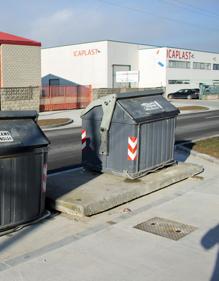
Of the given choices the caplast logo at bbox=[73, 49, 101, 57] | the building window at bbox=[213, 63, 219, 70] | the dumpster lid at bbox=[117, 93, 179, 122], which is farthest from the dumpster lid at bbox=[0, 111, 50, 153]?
the building window at bbox=[213, 63, 219, 70]

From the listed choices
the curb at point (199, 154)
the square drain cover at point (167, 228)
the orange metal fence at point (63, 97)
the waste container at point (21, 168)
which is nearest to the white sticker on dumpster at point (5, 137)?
the waste container at point (21, 168)

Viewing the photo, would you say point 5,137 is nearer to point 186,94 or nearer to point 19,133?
point 19,133

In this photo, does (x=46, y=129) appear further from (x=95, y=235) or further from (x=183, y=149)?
(x=95, y=235)

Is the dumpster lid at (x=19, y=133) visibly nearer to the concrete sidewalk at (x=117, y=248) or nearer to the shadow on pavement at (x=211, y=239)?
the concrete sidewalk at (x=117, y=248)

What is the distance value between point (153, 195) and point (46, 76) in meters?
54.5

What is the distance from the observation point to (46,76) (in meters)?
60.4

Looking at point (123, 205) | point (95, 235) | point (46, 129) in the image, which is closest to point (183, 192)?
point (123, 205)

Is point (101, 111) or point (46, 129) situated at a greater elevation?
point (101, 111)

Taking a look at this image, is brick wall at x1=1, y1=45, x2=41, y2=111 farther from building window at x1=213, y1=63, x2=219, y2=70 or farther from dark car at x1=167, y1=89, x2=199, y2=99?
building window at x1=213, y1=63, x2=219, y2=70

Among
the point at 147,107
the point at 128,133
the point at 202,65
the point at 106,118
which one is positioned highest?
the point at 202,65

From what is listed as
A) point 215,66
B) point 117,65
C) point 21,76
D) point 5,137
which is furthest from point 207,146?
point 215,66

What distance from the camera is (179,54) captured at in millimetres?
59469

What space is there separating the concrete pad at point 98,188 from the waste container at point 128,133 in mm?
224

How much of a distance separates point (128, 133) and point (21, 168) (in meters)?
2.81
